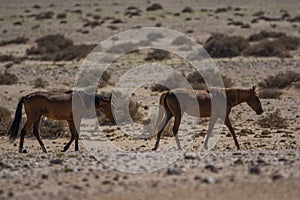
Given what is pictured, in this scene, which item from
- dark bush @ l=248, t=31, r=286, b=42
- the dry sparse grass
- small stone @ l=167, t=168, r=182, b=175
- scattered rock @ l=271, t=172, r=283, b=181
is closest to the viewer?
scattered rock @ l=271, t=172, r=283, b=181

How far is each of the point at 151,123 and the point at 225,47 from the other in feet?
57.1

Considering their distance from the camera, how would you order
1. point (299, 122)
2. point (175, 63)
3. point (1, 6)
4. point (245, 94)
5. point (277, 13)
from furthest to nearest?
point (1, 6)
point (277, 13)
point (175, 63)
point (299, 122)
point (245, 94)

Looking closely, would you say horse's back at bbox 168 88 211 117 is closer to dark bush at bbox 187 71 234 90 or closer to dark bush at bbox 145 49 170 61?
dark bush at bbox 187 71 234 90

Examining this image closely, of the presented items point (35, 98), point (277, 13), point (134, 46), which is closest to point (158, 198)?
point (35, 98)

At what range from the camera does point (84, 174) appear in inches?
408

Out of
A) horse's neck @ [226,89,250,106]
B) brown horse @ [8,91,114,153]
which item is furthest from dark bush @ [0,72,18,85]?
horse's neck @ [226,89,250,106]

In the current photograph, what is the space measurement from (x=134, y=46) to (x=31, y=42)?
8.48 metres

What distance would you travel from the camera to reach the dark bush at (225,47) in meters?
35.5

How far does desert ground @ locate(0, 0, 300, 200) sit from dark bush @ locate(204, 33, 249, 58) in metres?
0.06

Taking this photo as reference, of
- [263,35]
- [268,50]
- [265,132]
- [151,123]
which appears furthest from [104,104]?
[263,35]

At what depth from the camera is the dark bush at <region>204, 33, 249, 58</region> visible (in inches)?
1399

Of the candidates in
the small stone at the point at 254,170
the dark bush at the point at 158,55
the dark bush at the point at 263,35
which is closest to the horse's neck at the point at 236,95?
the small stone at the point at 254,170

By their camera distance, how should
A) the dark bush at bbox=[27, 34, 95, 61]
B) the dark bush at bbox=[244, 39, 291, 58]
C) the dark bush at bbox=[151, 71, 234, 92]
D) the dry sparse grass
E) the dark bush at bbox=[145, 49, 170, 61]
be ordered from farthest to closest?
the dark bush at bbox=[27, 34, 95, 61] < the dark bush at bbox=[145, 49, 170, 61] < the dark bush at bbox=[244, 39, 291, 58] < the dark bush at bbox=[151, 71, 234, 92] < the dry sparse grass

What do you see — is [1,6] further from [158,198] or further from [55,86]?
[158,198]
